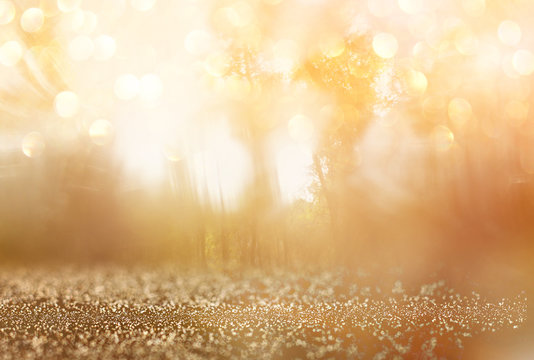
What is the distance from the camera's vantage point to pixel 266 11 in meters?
0.47

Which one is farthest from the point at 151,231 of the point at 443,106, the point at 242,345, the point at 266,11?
the point at 443,106

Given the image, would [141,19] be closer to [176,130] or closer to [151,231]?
[176,130]

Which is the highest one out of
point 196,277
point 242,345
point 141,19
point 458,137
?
point 141,19

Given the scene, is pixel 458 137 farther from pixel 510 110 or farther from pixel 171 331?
pixel 171 331

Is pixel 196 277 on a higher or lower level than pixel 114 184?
lower

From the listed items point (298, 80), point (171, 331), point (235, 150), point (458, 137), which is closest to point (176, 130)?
point (235, 150)

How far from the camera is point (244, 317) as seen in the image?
0.50m

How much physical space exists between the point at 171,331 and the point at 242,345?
0.35 feet

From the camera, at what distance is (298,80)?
482mm

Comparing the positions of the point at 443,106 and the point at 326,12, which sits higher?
the point at 326,12

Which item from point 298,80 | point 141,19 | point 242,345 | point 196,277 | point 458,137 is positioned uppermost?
point 141,19

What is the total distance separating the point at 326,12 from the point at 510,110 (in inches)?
12.2

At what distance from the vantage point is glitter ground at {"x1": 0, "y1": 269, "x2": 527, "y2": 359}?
1.58 ft

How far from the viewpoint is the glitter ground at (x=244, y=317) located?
19.0 inches
